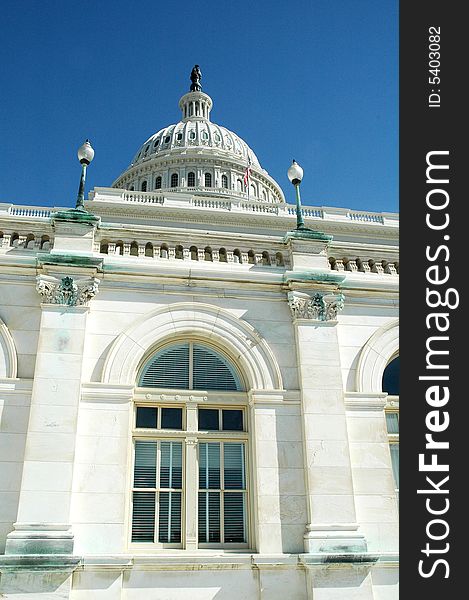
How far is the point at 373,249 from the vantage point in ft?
43.1

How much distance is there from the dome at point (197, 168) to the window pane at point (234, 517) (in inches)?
2388

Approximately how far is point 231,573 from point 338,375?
3902 millimetres

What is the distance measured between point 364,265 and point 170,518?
6506mm

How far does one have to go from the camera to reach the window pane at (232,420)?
11.0 metres

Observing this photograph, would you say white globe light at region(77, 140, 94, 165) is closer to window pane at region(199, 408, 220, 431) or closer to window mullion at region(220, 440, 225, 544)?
window pane at region(199, 408, 220, 431)

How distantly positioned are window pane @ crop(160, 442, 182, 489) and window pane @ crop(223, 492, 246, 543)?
2.92 ft

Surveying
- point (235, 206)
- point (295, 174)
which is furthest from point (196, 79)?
point (295, 174)

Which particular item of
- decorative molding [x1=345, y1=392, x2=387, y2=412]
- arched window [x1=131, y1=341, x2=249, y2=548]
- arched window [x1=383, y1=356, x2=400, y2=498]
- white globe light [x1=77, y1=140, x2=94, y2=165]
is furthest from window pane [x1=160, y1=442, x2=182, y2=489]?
white globe light [x1=77, y1=140, x2=94, y2=165]

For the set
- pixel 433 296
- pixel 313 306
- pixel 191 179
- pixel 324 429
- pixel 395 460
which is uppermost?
pixel 191 179

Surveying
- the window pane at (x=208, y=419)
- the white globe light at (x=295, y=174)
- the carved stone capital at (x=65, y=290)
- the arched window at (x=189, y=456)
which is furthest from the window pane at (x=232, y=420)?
the white globe light at (x=295, y=174)

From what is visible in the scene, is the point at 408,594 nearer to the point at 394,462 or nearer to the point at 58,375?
the point at 394,462

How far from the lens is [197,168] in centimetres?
7644

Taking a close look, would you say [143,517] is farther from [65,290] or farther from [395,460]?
[395,460]

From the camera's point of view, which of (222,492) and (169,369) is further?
(169,369)
